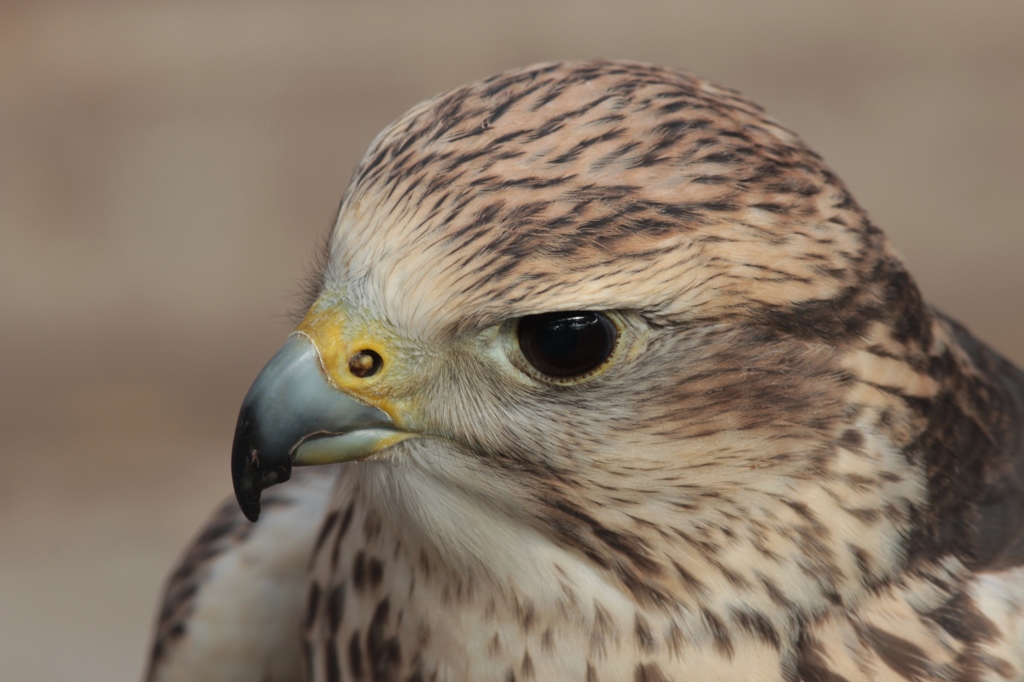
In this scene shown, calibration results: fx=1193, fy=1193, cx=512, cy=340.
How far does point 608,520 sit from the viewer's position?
1692 millimetres

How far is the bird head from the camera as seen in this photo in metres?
1.59

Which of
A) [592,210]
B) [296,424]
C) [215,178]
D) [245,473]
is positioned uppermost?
[592,210]

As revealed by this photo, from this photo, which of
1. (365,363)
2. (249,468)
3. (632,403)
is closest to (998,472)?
(632,403)

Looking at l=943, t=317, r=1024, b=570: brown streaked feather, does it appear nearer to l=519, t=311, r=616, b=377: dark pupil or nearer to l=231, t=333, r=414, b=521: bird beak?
l=519, t=311, r=616, b=377: dark pupil

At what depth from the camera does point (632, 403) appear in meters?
1.64

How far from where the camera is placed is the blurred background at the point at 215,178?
514 cm

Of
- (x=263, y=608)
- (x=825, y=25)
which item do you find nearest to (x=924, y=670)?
(x=263, y=608)

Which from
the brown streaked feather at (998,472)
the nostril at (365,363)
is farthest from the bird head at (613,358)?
the brown streaked feather at (998,472)

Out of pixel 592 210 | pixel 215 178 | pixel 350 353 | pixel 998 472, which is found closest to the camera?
pixel 592 210

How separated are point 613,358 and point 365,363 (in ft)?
1.14

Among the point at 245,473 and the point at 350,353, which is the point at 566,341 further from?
the point at 245,473

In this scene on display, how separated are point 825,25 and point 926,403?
3797 millimetres

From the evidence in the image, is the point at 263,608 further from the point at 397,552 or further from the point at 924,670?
the point at 924,670

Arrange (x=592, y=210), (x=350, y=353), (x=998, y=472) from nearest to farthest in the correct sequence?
(x=592, y=210) → (x=350, y=353) → (x=998, y=472)
